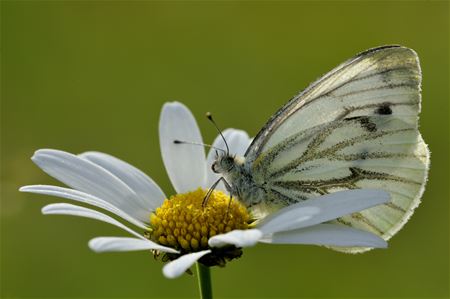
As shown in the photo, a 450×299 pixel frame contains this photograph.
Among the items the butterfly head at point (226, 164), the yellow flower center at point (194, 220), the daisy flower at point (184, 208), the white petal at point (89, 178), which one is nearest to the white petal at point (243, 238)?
the daisy flower at point (184, 208)

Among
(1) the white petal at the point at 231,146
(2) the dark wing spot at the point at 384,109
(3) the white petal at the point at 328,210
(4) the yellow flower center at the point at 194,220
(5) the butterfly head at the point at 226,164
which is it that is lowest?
(3) the white petal at the point at 328,210

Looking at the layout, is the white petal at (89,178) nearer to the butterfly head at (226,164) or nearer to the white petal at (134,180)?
the white petal at (134,180)

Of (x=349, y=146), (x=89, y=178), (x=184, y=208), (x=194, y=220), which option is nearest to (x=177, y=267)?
(x=194, y=220)

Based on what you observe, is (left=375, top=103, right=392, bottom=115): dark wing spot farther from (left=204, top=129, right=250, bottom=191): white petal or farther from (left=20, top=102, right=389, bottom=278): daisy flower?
(left=204, top=129, right=250, bottom=191): white petal

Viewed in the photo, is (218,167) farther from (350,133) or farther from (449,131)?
(449,131)

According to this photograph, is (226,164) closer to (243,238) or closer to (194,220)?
(194,220)

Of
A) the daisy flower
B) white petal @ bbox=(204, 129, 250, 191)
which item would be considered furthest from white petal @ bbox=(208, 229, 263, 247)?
white petal @ bbox=(204, 129, 250, 191)

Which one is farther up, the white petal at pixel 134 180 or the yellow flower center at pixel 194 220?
the white petal at pixel 134 180
